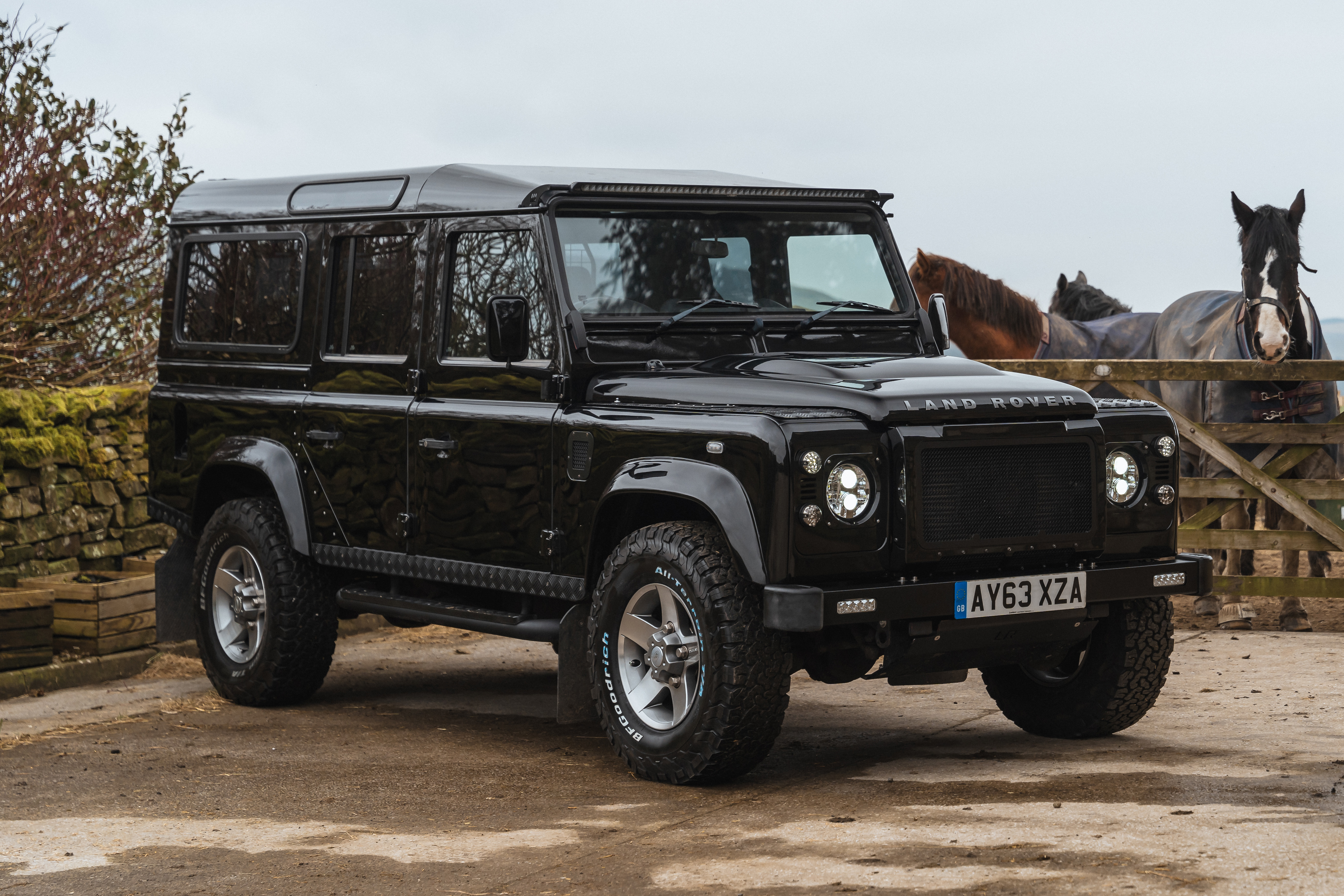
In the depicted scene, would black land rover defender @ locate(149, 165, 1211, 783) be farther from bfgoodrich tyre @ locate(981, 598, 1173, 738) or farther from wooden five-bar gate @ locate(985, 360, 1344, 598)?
wooden five-bar gate @ locate(985, 360, 1344, 598)

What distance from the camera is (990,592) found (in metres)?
6.28

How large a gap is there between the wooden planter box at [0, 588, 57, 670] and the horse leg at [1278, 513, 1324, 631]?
24.0 ft

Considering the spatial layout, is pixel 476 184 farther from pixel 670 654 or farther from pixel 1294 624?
pixel 1294 624

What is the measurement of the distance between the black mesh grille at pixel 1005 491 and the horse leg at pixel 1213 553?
3.71 meters

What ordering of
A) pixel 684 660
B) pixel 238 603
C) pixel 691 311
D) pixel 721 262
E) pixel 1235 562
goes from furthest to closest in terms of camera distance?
1. pixel 1235 562
2. pixel 238 603
3. pixel 721 262
4. pixel 691 311
5. pixel 684 660

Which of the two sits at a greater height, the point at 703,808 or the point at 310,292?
the point at 310,292

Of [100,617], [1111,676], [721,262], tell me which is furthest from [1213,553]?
[100,617]

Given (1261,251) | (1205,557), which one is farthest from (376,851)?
(1261,251)

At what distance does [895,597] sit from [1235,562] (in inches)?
251

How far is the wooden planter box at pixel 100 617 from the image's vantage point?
9781 millimetres

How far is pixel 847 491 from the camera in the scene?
6.09 m

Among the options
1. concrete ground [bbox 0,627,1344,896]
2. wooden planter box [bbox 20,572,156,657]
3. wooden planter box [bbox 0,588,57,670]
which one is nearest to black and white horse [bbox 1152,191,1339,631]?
concrete ground [bbox 0,627,1344,896]

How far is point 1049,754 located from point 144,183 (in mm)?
8375

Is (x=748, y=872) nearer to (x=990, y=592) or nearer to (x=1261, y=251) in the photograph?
(x=990, y=592)
